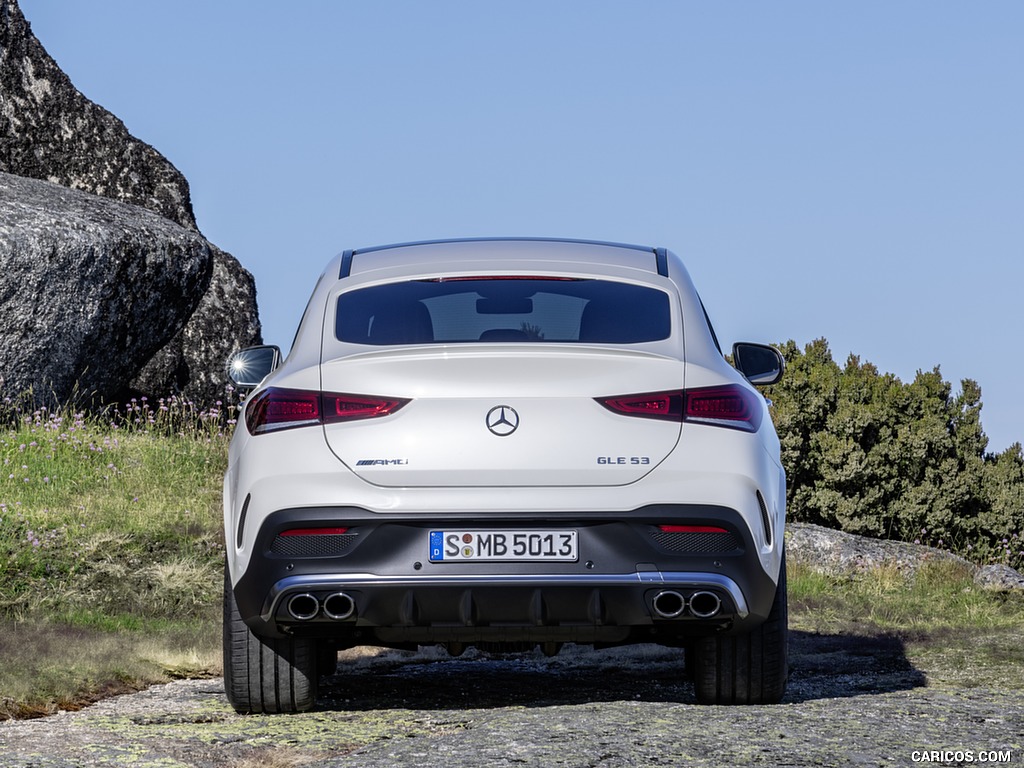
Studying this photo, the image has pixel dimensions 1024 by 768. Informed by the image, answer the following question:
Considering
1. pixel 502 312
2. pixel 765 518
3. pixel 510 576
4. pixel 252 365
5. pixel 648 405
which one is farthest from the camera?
pixel 252 365

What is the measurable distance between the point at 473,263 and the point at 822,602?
7.26 metres

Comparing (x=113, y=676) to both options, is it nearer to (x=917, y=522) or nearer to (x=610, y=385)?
(x=610, y=385)

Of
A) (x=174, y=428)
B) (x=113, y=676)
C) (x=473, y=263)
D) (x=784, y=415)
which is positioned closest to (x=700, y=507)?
(x=473, y=263)

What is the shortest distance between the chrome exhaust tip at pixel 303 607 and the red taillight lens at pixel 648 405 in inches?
48.7

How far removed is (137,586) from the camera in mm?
10789

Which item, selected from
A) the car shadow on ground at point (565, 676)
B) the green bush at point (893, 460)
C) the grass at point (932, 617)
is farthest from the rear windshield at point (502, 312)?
the green bush at point (893, 460)

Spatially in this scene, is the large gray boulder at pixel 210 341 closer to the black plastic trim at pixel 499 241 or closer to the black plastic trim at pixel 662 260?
the black plastic trim at pixel 499 241

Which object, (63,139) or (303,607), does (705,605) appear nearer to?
(303,607)

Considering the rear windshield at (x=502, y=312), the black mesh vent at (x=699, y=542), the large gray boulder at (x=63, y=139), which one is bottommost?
the black mesh vent at (x=699, y=542)

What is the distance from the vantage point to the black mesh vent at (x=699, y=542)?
4984mm

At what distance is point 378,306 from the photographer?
18.3 ft

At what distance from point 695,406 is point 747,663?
1116 mm

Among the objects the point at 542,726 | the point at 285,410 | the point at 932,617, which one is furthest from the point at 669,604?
the point at 932,617

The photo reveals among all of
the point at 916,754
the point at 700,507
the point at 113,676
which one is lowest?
the point at 113,676
